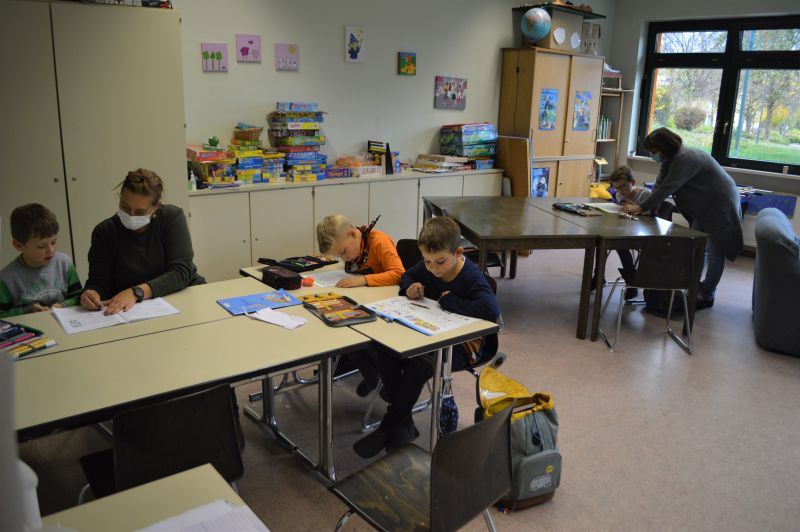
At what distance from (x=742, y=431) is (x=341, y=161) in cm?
369

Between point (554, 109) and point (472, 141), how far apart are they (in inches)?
41.8

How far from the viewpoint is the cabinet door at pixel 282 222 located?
482 cm

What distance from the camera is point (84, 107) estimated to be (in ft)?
12.5

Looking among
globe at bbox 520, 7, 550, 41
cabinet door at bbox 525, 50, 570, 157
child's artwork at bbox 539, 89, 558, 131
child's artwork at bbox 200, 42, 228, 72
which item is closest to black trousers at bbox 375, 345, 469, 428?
child's artwork at bbox 200, 42, 228, 72

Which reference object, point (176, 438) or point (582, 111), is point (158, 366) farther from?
point (582, 111)

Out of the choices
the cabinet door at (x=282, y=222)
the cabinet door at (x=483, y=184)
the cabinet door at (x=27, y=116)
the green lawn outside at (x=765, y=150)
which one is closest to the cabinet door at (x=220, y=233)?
the cabinet door at (x=282, y=222)

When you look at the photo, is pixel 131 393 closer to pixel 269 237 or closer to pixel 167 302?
pixel 167 302

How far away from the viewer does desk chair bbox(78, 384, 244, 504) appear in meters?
1.72

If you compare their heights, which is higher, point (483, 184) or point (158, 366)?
point (483, 184)

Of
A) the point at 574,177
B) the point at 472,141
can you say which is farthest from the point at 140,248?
the point at 574,177

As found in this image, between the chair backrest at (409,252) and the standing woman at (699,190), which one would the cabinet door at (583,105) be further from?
the chair backrest at (409,252)

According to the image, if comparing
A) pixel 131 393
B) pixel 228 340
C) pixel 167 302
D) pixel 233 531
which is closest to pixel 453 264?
pixel 228 340

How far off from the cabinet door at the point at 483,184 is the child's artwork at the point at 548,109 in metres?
0.74

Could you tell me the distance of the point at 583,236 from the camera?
4.09 m
